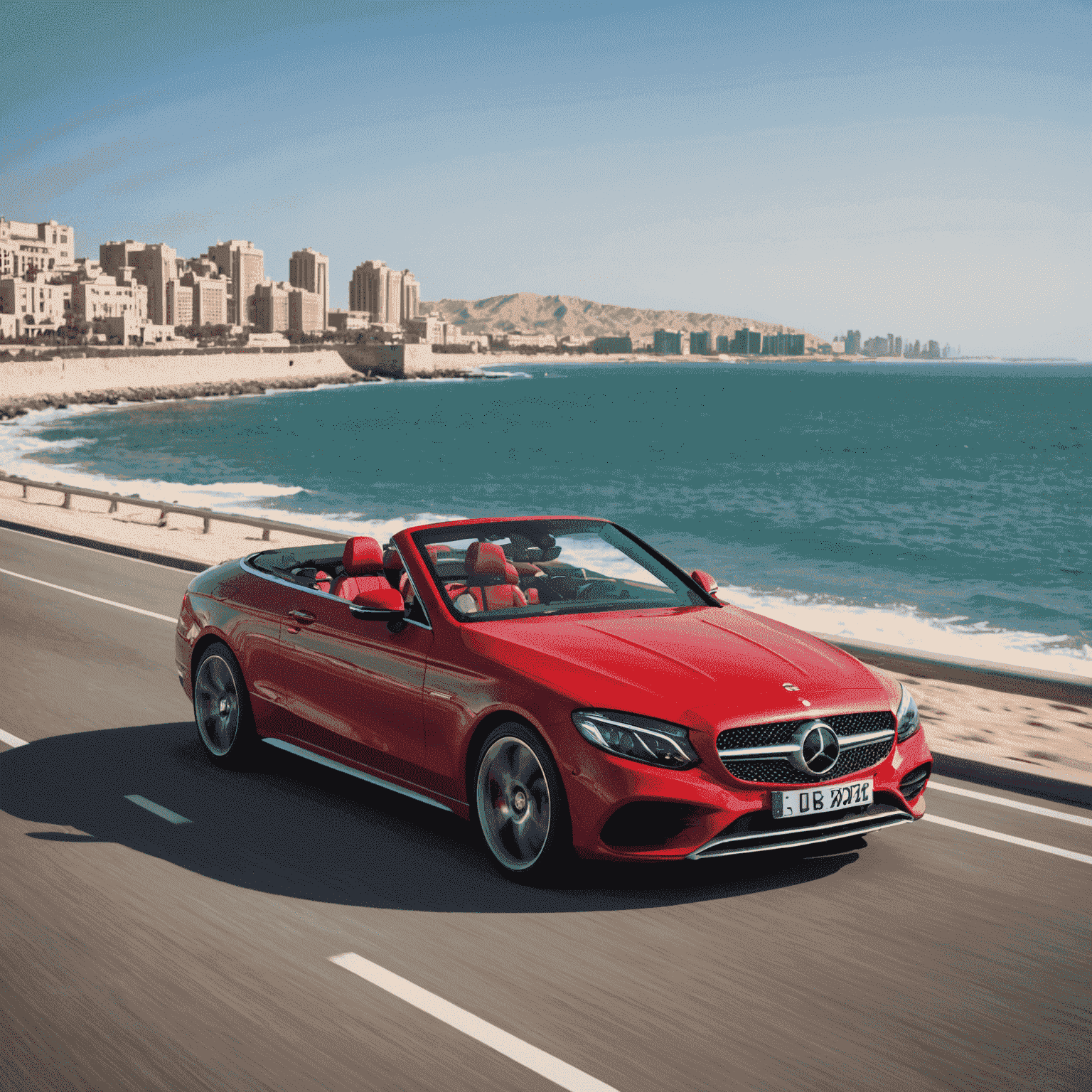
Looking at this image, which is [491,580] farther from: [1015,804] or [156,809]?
[1015,804]

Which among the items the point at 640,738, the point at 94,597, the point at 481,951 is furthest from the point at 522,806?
the point at 94,597

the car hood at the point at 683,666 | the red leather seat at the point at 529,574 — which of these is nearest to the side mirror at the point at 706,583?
the car hood at the point at 683,666

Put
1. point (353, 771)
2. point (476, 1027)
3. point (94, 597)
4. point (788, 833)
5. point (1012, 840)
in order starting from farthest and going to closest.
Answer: point (94, 597), point (353, 771), point (1012, 840), point (788, 833), point (476, 1027)

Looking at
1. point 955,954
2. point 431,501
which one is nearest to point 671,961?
point 955,954

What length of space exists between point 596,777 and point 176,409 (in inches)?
4578

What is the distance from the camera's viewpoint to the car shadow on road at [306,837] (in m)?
5.32

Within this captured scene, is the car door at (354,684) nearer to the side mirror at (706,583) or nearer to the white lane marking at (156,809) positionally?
the white lane marking at (156,809)

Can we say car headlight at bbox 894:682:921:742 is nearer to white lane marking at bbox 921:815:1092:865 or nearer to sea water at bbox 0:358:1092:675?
white lane marking at bbox 921:815:1092:865

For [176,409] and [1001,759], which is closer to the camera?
[1001,759]

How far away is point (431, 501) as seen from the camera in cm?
4797

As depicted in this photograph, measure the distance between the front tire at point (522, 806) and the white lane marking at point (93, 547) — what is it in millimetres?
11753

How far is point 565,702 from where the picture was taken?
16.7ft

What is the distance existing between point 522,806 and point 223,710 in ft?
8.96

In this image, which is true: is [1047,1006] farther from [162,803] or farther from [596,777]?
[162,803]
